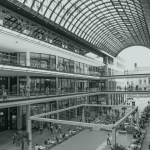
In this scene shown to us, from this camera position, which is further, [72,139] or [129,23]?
[129,23]

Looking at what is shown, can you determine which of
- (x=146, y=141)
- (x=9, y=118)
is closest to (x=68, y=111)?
(x=9, y=118)

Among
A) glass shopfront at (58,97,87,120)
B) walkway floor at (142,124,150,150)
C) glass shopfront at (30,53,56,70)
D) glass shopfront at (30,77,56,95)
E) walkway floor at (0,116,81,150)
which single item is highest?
glass shopfront at (30,53,56,70)

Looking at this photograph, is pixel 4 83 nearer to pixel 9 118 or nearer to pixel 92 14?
pixel 9 118

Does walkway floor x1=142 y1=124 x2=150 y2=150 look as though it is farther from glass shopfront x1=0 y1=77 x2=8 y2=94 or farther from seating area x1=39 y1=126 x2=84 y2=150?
glass shopfront x1=0 y1=77 x2=8 y2=94

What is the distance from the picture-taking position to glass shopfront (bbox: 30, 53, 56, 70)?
1162 inches

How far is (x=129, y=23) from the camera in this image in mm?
44594

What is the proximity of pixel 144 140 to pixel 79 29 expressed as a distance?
2772 cm

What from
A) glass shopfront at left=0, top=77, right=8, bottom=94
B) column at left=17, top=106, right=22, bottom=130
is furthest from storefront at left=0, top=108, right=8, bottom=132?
glass shopfront at left=0, top=77, right=8, bottom=94

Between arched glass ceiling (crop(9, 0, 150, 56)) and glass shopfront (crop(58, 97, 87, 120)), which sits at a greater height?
arched glass ceiling (crop(9, 0, 150, 56))

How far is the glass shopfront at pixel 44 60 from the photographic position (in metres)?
29.5

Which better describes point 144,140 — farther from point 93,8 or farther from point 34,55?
point 93,8

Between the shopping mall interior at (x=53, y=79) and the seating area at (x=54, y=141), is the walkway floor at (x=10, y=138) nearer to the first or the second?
the shopping mall interior at (x=53, y=79)

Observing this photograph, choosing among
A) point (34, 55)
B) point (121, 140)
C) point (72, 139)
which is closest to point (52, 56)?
point (34, 55)

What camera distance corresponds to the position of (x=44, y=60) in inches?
1248
